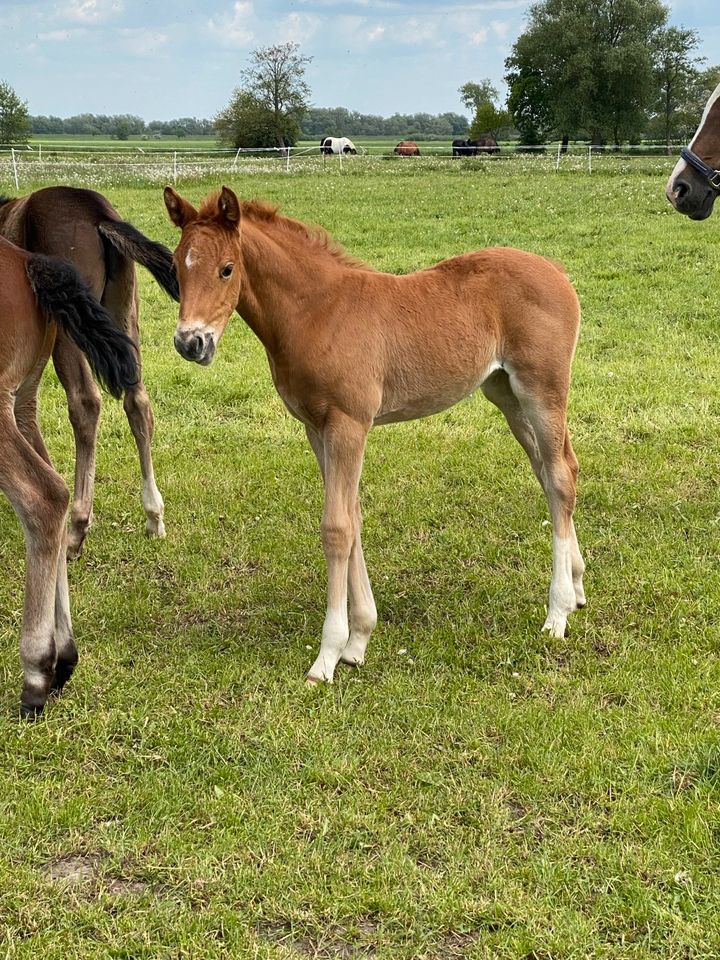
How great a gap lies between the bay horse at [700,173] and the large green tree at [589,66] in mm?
43050

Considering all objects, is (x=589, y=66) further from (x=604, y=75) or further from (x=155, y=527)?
(x=155, y=527)

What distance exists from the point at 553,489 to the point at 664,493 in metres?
1.64

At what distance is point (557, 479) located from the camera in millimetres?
4066

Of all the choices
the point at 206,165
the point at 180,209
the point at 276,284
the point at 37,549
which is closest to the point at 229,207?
the point at 180,209

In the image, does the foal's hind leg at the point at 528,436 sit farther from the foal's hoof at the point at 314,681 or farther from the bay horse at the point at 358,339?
the foal's hoof at the point at 314,681

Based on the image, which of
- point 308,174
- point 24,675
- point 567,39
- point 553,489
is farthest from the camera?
point 567,39

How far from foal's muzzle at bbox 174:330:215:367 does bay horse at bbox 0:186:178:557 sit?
139 centimetres

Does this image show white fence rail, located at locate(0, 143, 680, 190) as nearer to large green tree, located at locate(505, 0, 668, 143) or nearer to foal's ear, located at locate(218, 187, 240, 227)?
large green tree, located at locate(505, 0, 668, 143)

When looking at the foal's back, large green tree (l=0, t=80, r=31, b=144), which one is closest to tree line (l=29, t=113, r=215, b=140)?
large green tree (l=0, t=80, r=31, b=144)

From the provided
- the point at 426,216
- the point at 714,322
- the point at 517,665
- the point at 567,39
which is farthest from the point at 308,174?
the point at 567,39

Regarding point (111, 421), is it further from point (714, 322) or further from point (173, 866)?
point (714, 322)

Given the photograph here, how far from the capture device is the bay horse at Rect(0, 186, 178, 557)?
471cm

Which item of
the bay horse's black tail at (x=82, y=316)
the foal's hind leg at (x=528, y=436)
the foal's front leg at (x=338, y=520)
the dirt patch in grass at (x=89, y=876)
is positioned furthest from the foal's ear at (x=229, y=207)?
the dirt patch in grass at (x=89, y=876)

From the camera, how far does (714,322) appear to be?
8797 mm
